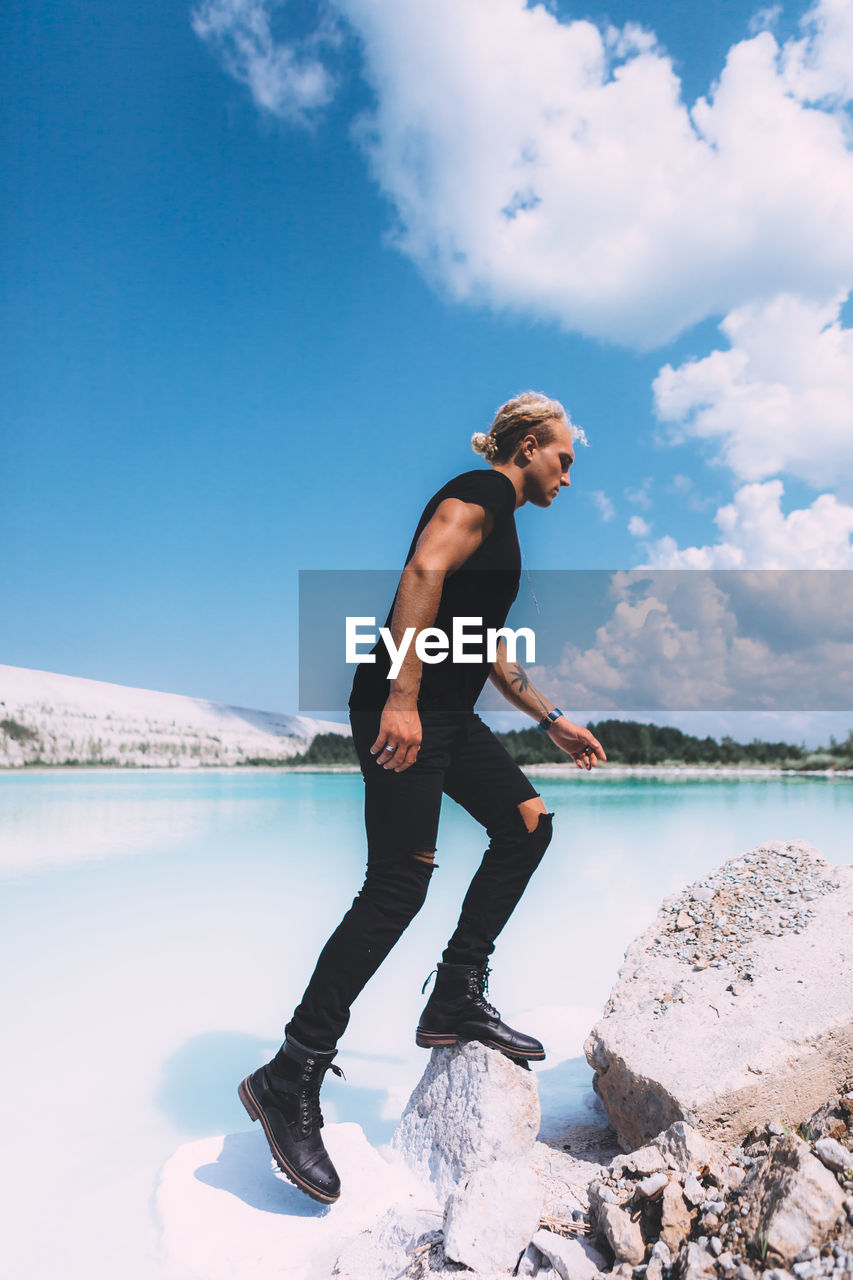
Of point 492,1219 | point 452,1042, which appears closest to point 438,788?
point 452,1042

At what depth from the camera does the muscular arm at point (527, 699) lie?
2203 millimetres

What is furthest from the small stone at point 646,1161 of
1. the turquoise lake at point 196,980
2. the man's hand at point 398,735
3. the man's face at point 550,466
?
the man's face at point 550,466

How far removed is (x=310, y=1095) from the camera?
1.73 meters

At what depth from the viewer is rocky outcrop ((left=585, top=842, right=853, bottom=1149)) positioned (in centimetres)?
193

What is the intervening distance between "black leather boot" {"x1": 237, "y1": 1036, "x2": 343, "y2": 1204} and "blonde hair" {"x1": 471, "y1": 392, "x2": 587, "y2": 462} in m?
1.53

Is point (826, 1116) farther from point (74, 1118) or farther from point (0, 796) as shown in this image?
point (0, 796)

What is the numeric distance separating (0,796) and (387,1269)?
20.7 metres

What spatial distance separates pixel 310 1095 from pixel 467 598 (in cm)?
120

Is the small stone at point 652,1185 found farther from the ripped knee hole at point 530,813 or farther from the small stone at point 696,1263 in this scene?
the ripped knee hole at point 530,813

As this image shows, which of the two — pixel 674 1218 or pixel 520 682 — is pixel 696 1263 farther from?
pixel 520 682

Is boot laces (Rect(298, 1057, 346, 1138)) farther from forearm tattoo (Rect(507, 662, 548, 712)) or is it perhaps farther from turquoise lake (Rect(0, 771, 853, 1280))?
forearm tattoo (Rect(507, 662, 548, 712))

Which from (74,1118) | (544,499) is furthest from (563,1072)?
(544,499)

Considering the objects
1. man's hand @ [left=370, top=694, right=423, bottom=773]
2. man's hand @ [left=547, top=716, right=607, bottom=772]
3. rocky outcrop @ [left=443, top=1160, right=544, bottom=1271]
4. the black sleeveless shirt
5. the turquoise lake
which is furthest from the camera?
the turquoise lake

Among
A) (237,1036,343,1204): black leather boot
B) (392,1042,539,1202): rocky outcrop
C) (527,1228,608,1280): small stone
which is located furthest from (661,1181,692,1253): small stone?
(237,1036,343,1204): black leather boot
